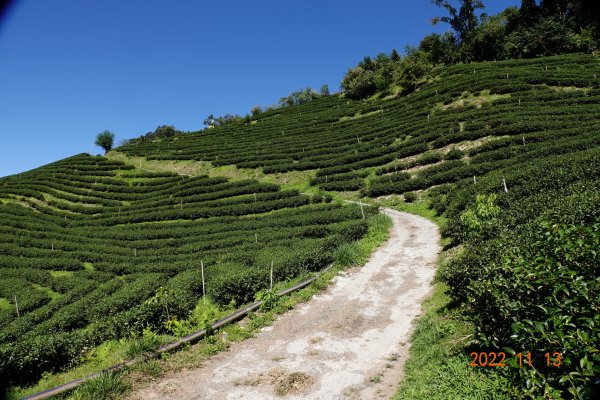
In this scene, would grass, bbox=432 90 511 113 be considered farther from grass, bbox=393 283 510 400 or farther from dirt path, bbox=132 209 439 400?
grass, bbox=393 283 510 400

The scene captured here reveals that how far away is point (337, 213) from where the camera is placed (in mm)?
28828

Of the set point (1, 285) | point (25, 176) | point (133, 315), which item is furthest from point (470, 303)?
point (25, 176)

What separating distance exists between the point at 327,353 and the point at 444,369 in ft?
9.95

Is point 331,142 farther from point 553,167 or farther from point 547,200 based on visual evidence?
point 547,200

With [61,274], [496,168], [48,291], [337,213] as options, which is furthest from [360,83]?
[48,291]

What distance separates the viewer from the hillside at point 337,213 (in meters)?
6.04

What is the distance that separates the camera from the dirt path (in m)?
7.57

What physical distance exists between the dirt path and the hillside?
6.59ft

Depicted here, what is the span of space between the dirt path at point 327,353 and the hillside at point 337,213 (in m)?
2.01

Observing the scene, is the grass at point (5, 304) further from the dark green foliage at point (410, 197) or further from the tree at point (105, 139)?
the tree at point (105, 139)

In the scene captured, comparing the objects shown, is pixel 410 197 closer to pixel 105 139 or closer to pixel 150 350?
pixel 150 350

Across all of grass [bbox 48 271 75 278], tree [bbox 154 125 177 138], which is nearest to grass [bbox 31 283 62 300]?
grass [bbox 48 271 75 278]

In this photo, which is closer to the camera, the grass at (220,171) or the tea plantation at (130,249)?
the tea plantation at (130,249)

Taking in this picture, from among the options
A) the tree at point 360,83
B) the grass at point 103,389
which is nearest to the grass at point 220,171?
the grass at point 103,389
